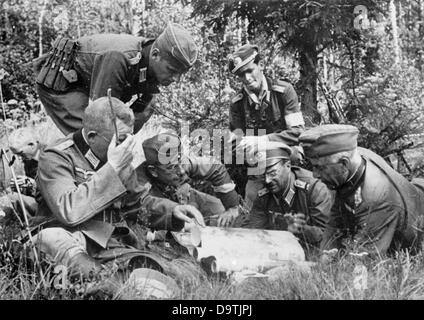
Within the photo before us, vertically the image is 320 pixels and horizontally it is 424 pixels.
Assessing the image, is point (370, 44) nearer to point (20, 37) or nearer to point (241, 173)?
point (241, 173)

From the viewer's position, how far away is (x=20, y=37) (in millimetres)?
11758

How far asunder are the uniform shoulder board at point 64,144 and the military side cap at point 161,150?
1.33m

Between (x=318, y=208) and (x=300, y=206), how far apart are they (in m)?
0.21

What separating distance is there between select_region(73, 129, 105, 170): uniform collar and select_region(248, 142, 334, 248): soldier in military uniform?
1586mm

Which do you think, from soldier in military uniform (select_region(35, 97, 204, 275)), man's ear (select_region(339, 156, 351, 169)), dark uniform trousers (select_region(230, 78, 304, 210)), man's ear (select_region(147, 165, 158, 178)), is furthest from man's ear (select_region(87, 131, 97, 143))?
dark uniform trousers (select_region(230, 78, 304, 210))

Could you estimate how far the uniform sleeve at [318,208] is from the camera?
5.11 metres

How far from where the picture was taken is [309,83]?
23.1 ft

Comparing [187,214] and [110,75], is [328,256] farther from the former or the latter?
[110,75]

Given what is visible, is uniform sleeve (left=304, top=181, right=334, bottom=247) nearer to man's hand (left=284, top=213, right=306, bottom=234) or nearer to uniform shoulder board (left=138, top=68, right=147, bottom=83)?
man's hand (left=284, top=213, right=306, bottom=234)

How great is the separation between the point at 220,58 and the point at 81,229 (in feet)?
13.3

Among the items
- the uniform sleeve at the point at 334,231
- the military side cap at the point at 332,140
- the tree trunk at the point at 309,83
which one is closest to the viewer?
the military side cap at the point at 332,140

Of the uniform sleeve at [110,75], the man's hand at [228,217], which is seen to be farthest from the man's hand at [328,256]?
the uniform sleeve at [110,75]

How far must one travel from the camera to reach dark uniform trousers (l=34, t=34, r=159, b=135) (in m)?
5.18

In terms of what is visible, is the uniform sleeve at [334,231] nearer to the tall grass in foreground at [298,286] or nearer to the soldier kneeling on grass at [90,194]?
the tall grass in foreground at [298,286]
